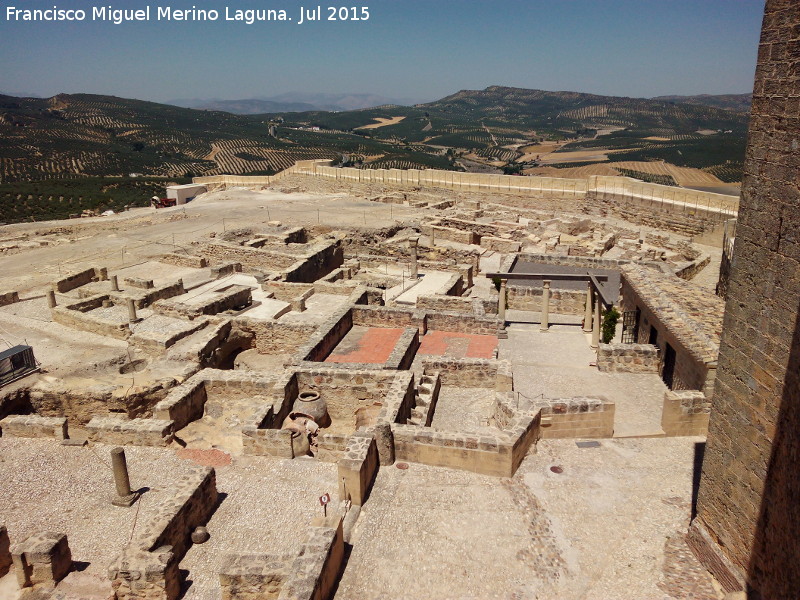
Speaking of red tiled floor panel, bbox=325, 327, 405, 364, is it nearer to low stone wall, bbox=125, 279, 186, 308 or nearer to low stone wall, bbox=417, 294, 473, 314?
low stone wall, bbox=417, 294, 473, 314

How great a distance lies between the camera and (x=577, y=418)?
9.82m

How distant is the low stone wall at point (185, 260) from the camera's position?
21750 mm

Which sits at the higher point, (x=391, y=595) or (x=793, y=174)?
(x=793, y=174)

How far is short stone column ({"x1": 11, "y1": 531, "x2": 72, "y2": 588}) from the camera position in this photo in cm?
657

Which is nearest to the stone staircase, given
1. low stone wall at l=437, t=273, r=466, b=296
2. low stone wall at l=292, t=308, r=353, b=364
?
low stone wall at l=292, t=308, r=353, b=364

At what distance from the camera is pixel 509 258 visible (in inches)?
874

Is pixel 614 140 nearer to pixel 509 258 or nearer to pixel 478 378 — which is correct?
pixel 509 258

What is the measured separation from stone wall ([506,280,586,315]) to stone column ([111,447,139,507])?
509 inches

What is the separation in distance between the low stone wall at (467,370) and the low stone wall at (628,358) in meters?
2.70

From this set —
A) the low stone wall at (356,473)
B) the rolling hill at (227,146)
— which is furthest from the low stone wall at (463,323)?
the rolling hill at (227,146)

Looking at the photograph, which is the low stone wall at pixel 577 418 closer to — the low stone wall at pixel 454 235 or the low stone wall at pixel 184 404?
the low stone wall at pixel 184 404

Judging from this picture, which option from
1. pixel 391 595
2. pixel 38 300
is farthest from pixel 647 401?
pixel 38 300

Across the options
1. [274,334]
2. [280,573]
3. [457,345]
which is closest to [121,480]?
[280,573]

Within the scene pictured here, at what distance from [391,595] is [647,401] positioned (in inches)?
300
